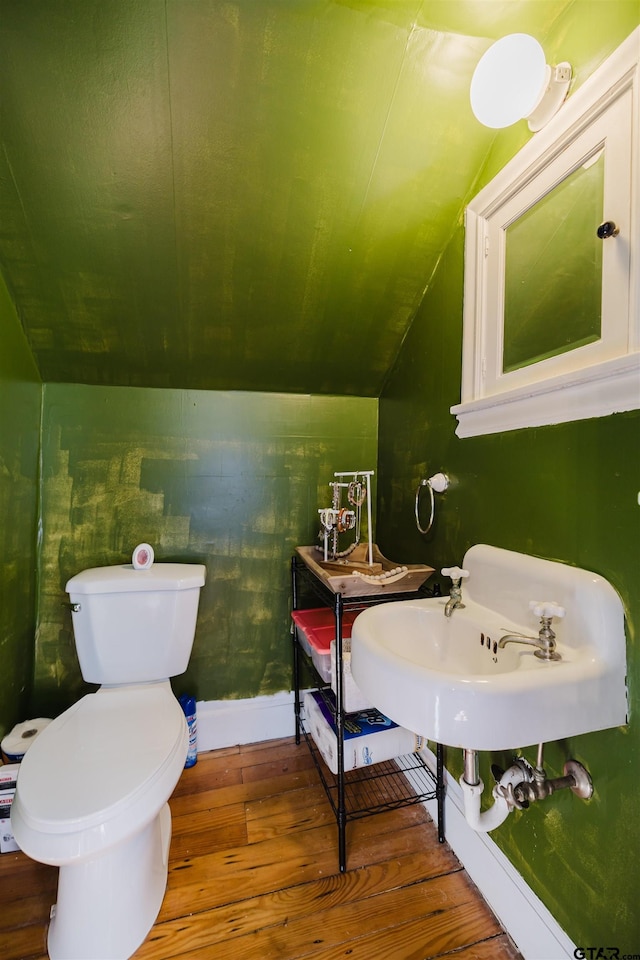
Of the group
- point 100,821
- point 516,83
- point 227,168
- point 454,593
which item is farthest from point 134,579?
point 516,83

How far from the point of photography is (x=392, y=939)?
100 centimetres

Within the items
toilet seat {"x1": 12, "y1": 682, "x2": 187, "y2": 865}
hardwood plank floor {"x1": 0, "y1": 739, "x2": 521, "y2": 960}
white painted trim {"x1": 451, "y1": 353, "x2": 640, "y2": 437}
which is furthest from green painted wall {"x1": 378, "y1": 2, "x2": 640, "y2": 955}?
toilet seat {"x1": 12, "y1": 682, "x2": 187, "y2": 865}

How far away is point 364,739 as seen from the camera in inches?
51.0

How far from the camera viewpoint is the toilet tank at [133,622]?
1.39m

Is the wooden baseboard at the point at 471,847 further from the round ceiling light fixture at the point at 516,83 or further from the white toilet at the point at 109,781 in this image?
the round ceiling light fixture at the point at 516,83

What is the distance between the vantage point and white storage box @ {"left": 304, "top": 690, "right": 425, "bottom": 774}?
4.21 ft

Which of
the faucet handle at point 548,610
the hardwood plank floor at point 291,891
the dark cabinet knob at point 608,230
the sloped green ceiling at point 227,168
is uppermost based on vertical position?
the sloped green ceiling at point 227,168

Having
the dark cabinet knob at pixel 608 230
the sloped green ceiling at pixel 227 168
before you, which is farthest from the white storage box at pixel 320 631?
the dark cabinet knob at pixel 608 230

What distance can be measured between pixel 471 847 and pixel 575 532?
3.29ft

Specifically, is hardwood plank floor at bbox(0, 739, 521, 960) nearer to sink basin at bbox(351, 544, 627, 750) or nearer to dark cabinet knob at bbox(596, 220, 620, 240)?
sink basin at bbox(351, 544, 627, 750)

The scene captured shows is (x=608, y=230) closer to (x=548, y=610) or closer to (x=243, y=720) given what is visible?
(x=548, y=610)

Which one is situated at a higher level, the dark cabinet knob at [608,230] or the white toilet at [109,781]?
the dark cabinet knob at [608,230]

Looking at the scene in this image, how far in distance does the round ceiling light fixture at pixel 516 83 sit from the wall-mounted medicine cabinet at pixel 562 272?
2.0 inches

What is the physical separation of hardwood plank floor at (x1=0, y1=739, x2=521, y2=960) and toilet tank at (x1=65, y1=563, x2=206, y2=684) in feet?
1.72
